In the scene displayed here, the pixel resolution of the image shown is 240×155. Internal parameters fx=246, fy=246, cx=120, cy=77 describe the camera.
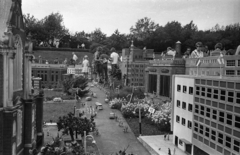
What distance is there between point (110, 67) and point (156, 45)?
55.9ft

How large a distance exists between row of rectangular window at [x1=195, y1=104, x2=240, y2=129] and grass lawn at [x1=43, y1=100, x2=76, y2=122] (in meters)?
19.5

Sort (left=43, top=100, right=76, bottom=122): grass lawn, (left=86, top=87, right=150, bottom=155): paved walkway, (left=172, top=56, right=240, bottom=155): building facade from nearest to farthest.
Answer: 1. (left=172, top=56, right=240, bottom=155): building facade
2. (left=86, top=87, right=150, bottom=155): paved walkway
3. (left=43, top=100, right=76, bottom=122): grass lawn

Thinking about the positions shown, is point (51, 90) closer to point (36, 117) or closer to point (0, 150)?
point (36, 117)

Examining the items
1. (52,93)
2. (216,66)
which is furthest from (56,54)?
(216,66)

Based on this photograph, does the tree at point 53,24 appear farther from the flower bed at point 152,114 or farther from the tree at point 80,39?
the flower bed at point 152,114

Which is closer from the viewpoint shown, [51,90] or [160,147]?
[160,147]

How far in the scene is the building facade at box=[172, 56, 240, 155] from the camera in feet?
50.9

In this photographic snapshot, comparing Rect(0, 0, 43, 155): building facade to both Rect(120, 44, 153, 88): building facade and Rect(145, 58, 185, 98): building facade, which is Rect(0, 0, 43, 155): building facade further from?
Rect(120, 44, 153, 88): building facade

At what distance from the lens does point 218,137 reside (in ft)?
56.1

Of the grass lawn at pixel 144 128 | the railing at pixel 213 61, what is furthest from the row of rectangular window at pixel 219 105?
the grass lawn at pixel 144 128

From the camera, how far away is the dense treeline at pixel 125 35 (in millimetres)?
64625

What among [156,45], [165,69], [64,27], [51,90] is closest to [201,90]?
[165,69]

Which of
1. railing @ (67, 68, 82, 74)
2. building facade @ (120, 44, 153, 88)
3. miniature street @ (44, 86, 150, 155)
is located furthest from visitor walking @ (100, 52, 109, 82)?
miniature street @ (44, 86, 150, 155)

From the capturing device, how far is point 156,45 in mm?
75625
